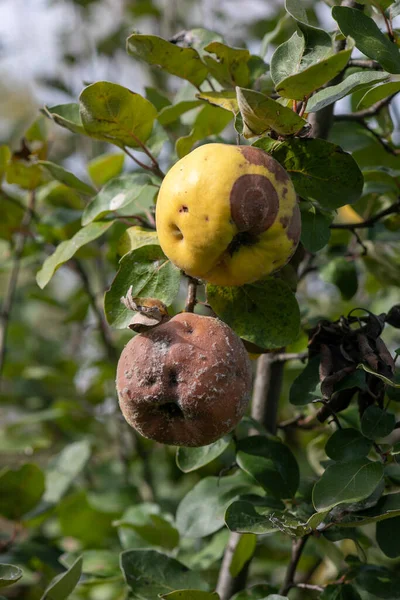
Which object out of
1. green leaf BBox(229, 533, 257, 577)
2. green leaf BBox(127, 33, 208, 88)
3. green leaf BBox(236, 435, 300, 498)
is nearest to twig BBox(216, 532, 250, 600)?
green leaf BBox(229, 533, 257, 577)

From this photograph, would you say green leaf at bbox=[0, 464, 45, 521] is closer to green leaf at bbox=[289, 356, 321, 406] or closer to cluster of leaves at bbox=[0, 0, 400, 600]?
cluster of leaves at bbox=[0, 0, 400, 600]

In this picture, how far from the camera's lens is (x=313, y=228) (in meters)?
0.89

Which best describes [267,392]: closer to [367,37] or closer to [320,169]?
[320,169]

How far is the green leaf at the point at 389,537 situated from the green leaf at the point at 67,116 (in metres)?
0.66

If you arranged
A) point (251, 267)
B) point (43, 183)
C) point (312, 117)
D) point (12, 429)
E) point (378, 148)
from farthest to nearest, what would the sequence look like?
point (12, 429), point (43, 183), point (378, 148), point (312, 117), point (251, 267)

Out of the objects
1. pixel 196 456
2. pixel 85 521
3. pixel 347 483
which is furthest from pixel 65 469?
pixel 347 483

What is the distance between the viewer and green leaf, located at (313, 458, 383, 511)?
783 mm

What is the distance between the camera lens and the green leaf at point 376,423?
2.78ft

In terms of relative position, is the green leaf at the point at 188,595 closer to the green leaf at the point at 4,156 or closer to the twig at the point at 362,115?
the twig at the point at 362,115

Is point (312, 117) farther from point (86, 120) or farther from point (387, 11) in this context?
point (86, 120)

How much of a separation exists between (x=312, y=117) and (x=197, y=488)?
59 centimetres

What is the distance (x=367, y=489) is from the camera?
78 centimetres

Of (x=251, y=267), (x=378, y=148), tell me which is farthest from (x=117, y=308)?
(x=378, y=148)

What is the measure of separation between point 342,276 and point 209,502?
1.60 ft
